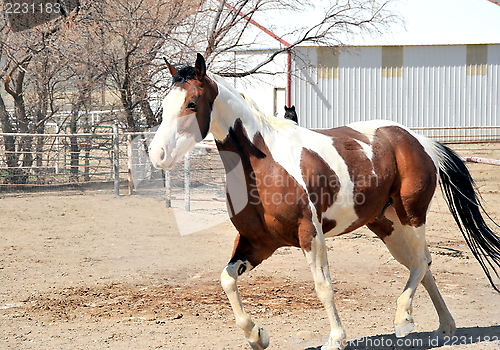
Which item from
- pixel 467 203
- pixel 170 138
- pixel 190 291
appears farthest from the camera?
pixel 190 291

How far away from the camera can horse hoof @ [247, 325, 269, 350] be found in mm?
3463

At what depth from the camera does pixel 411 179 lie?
3.87 metres

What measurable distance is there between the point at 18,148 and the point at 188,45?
4.35 m

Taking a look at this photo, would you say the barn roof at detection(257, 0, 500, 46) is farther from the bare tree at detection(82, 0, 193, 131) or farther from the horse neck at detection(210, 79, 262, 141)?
the horse neck at detection(210, 79, 262, 141)

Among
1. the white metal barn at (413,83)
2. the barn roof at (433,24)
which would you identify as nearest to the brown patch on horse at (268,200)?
the white metal barn at (413,83)

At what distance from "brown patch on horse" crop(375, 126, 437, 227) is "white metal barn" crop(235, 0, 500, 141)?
1344 centimetres

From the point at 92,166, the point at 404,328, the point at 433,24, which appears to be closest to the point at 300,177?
the point at 404,328

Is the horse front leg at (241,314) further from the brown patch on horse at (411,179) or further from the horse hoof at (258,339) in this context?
the brown patch on horse at (411,179)

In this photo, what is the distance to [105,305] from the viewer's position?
4.86 meters

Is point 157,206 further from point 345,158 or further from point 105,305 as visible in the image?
point 345,158

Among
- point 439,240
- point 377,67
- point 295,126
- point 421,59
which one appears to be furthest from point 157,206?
point 421,59

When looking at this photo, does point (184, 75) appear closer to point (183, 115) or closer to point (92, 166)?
point (183, 115)

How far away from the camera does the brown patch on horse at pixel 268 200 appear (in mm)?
3305

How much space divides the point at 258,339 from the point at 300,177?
3.42 ft
